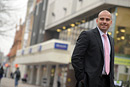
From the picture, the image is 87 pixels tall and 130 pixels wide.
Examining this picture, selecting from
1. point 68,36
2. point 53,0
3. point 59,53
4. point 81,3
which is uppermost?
point 53,0

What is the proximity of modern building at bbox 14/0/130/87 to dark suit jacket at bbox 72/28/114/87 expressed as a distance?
22809 millimetres

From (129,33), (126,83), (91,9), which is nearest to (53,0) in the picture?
(91,9)

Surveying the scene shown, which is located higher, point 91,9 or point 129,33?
point 91,9

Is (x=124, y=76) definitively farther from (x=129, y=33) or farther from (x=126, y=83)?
(x=129, y=33)

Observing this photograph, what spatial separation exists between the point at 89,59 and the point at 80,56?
14cm

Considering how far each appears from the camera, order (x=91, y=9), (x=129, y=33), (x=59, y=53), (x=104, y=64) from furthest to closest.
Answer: (x=59, y=53)
(x=91, y=9)
(x=129, y=33)
(x=104, y=64)

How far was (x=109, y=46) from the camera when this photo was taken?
4.54m

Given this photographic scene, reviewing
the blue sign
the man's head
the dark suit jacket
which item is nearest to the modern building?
the blue sign

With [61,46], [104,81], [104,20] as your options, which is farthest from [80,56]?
[61,46]

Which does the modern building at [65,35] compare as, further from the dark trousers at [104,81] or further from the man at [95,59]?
the dark trousers at [104,81]

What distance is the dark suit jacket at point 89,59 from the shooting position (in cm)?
418

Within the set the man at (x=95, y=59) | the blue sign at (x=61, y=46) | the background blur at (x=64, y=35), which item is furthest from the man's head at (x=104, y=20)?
the blue sign at (x=61, y=46)

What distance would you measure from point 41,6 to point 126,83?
28442 mm

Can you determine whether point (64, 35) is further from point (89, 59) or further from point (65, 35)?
point (89, 59)
